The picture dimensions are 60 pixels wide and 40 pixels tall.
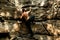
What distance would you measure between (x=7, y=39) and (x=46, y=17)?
11.3 feet

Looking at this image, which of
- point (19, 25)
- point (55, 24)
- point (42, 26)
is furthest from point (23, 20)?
point (55, 24)

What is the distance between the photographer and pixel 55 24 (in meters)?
14.3

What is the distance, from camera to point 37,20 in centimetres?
1476

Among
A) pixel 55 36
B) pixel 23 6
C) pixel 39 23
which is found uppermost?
pixel 23 6

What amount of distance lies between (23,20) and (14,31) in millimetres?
1121

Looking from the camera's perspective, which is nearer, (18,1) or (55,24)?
(55,24)

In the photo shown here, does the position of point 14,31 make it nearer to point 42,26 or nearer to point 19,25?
point 19,25

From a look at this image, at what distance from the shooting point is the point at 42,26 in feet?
47.4

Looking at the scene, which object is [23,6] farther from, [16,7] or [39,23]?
[39,23]

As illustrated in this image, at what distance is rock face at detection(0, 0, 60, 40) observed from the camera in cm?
1420

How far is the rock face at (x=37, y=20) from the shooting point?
1420 cm

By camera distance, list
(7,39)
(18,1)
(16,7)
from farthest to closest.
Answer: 1. (18,1)
2. (16,7)
3. (7,39)

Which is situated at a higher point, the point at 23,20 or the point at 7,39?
the point at 23,20

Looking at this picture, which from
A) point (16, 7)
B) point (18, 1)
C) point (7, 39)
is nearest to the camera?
point (7, 39)
